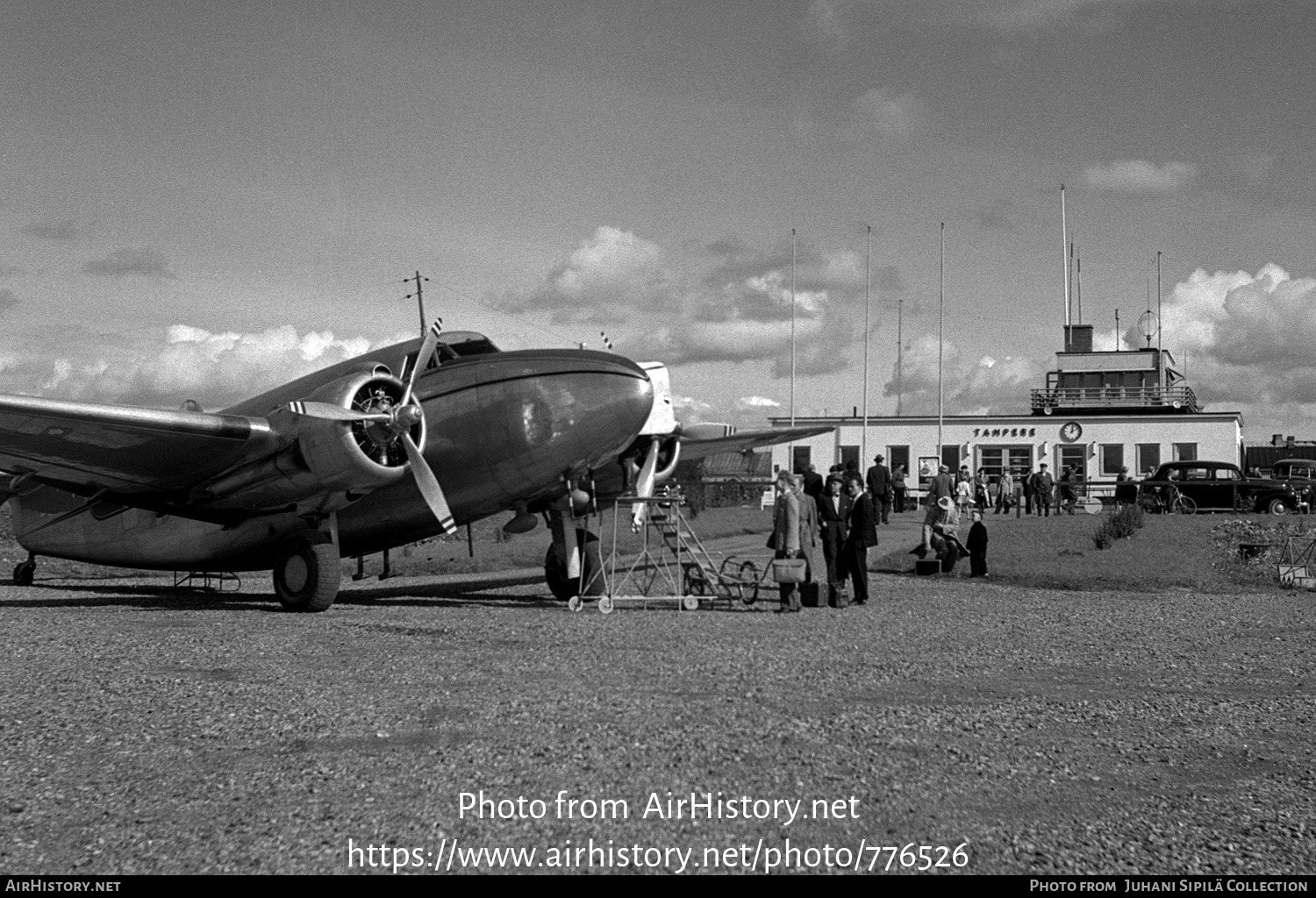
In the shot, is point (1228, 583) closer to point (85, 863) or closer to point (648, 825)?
point (648, 825)

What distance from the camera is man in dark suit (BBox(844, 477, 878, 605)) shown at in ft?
53.7

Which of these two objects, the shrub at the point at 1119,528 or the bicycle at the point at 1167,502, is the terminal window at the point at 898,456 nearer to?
the bicycle at the point at 1167,502

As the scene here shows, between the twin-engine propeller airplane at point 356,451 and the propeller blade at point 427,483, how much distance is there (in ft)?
0.07

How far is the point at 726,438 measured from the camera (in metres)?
20.1

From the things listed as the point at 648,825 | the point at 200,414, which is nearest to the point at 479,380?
the point at 200,414

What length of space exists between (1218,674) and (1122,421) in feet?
155

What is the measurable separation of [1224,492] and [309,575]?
36.5m

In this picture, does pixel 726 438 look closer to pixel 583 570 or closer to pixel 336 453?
pixel 583 570

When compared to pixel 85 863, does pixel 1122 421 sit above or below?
above

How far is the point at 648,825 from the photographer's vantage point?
532 centimetres

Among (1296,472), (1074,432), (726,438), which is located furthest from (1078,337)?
(726,438)

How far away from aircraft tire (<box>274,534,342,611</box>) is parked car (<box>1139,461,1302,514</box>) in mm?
33861

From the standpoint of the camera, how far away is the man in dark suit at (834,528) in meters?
16.7

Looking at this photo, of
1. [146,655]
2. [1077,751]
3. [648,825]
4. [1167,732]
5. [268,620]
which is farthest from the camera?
[268,620]
